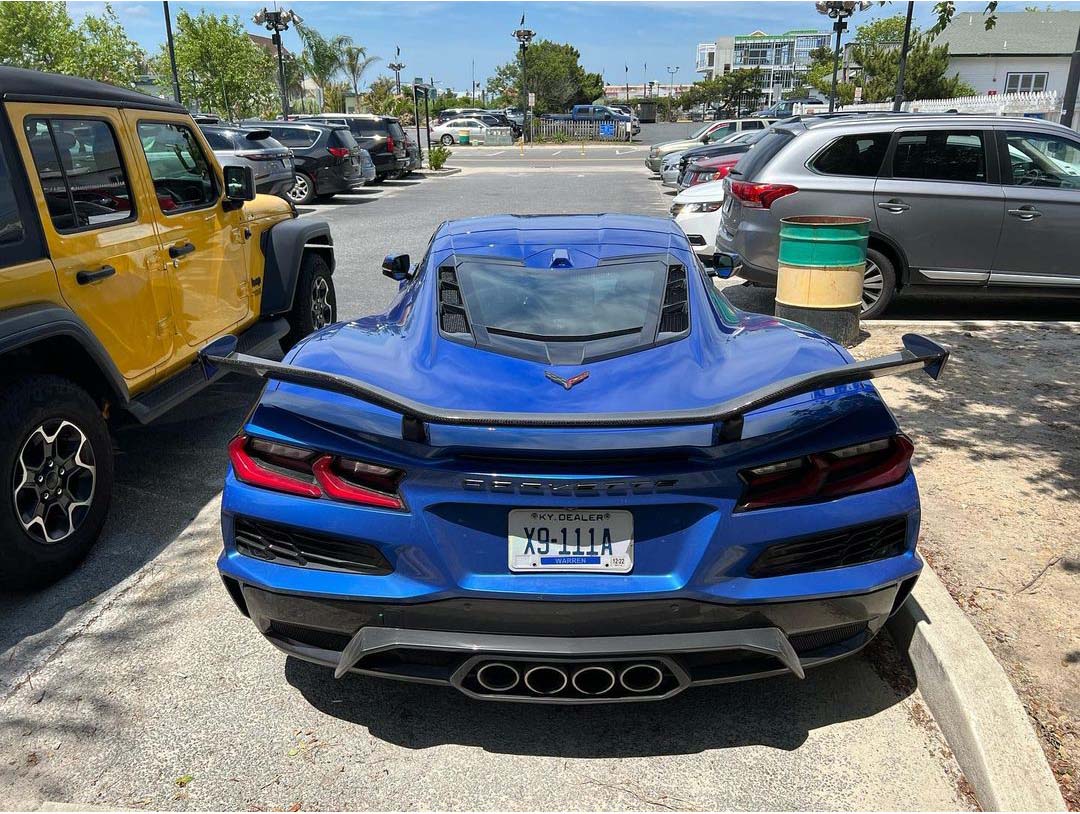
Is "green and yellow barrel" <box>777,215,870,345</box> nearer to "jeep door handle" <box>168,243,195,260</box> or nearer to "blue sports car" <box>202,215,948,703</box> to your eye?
"blue sports car" <box>202,215,948,703</box>

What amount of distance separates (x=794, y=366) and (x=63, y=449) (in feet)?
9.68

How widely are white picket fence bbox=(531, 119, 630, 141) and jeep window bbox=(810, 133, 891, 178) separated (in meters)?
49.9

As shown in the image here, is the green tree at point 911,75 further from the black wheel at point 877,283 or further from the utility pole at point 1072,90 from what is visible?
the black wheel at point 877,283

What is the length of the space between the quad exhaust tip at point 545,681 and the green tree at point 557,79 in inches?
3344

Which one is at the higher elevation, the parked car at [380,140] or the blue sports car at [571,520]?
the blue sports car at [571,520]

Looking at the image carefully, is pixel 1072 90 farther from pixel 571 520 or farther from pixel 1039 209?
pixel 571 520

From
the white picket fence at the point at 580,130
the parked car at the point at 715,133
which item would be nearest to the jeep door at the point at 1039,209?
the parked car at the point at 715,133

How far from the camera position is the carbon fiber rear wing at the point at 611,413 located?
88.4 inches

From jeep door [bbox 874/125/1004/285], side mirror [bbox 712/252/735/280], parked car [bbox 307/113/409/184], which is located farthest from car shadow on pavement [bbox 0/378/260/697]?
parked car [bbox 307/113/409/184]

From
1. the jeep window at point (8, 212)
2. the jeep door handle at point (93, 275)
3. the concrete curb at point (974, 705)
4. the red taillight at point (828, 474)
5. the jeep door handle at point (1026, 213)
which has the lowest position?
the concrete curb at point (974, 705)

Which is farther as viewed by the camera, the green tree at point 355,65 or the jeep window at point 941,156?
the green tree at point 355,65

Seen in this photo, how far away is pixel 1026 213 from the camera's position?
7.42 m

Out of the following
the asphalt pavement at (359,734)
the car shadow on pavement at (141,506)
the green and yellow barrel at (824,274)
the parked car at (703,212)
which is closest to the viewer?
the asphalt pavement at (359,734)

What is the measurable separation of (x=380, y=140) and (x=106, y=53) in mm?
25557
